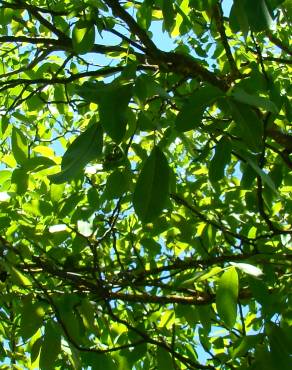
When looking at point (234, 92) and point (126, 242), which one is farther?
point (126, 242)

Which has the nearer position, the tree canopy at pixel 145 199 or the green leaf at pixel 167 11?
the tree canopy at pixel 145 199

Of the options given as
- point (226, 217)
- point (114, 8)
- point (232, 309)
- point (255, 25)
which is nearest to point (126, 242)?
point (226, 217)

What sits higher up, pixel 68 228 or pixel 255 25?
pixel 255 25

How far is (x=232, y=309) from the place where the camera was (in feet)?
5.34

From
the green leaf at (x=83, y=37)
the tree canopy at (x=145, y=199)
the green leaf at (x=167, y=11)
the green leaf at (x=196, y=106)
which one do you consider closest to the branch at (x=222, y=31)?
the tree canopy at (x=145, y=199)

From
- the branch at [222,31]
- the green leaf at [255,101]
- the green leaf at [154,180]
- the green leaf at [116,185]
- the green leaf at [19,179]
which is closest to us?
the green leaf at [255,101]

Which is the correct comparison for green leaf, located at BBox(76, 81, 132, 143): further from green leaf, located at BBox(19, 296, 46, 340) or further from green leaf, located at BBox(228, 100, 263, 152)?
green leaf, located at BBox(19, 296, 46, 340)

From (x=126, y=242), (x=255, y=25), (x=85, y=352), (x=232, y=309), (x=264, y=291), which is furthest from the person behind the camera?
(x=126, y=242)

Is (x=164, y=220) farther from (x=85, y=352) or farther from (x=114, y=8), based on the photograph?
(x=114, y=8)

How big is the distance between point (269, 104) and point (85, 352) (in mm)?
1387

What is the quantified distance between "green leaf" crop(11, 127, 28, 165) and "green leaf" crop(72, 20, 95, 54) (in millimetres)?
610

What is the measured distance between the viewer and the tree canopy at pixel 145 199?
1383 mm

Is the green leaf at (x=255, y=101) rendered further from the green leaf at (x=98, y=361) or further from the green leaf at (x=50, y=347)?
the green leaf at (x=98, y=361)

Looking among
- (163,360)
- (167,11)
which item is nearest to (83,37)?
(167,11)
